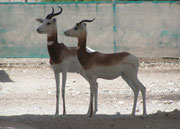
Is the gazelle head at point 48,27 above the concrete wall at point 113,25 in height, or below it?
above

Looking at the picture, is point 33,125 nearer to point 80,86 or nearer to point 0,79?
point 80,86

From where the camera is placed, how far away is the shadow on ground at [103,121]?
635 centimetres

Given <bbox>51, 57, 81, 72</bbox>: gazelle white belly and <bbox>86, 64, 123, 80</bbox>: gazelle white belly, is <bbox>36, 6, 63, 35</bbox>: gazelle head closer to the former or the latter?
<bbox>51, 57, 81, 72</bbox>: gazelle white belly

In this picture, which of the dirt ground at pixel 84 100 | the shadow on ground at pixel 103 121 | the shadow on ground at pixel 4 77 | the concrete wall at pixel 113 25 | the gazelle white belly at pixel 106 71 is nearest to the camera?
the shadow on ground at pixel 103 121

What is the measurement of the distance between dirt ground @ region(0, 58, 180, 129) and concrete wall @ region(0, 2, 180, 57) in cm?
72

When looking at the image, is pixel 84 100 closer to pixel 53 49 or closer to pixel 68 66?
pixel 68 66

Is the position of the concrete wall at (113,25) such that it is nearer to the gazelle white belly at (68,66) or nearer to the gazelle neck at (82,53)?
the gazelle white belly at (68,66)

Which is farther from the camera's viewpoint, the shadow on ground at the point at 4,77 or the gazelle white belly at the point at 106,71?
the shadow on ground at the point at 4,77

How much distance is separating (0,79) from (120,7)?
4.69 m

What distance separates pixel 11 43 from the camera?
14.2 m

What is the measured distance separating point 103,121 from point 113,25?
24.5 feet

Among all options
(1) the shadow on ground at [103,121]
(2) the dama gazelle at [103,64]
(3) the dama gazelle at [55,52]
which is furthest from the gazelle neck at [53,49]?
(1) the shadow on ground at [103,121]

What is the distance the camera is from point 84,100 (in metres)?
8.99

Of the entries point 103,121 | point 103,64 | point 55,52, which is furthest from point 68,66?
point 103,121
